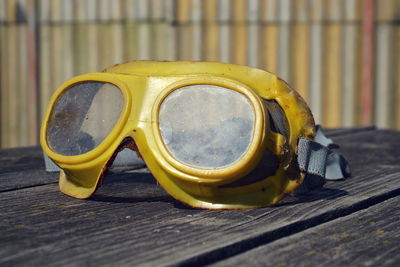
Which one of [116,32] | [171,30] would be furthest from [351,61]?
[116,32]

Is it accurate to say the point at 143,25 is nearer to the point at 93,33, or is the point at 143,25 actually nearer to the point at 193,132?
the point at 93,33

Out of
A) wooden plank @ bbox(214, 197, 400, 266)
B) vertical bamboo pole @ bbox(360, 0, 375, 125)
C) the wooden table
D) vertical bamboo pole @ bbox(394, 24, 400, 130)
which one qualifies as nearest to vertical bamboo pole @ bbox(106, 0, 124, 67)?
vertical bamboo pole @ bbox(360, 0, 375, 125)

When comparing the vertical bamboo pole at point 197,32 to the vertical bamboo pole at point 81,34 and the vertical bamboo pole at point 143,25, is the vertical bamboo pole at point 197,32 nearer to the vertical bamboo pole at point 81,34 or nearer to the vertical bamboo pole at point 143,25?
the vertical bamboo pole at point 143,25

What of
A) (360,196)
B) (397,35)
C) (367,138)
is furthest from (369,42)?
(360,196)

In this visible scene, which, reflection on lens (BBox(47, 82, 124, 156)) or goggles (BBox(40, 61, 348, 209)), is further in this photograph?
reflection on lens (BBox(47, 82, 124, 156))

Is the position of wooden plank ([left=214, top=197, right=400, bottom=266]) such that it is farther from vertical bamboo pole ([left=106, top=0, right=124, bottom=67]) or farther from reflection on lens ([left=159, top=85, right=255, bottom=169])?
vertical bamboo pole ([left=106, top=0, right=124, bottom=67])

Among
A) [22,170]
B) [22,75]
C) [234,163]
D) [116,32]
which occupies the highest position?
[116,32]
